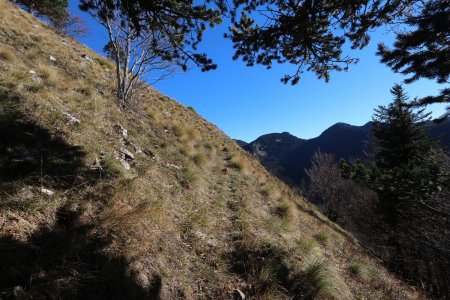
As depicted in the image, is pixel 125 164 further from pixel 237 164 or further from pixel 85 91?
pixel 237 164

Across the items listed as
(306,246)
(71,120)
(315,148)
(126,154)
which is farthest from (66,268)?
(315,148)

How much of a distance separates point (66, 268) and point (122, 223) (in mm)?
990

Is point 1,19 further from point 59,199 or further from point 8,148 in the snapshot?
point 59,199

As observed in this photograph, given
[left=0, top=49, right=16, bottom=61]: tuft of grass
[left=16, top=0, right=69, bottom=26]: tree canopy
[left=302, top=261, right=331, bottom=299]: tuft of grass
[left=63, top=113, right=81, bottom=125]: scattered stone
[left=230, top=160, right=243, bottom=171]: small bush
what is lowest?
[left=302, top=261, right=331, bottom=299]: tuft of grass

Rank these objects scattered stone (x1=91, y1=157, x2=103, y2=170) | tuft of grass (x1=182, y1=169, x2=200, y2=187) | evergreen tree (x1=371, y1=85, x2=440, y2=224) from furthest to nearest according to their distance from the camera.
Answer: evergreen tree (x1=371, y1=85, x2=440, y2=224) < tuft of grass (x1=182, y1=169, x2=200, y2=187) < scattered stone (x1=91, y1=157, x2=103, y2=170)

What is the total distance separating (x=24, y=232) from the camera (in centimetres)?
308

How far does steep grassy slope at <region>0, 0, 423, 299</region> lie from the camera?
3.11 metres

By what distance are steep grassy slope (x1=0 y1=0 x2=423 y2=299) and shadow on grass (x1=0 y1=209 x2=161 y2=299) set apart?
0.01m

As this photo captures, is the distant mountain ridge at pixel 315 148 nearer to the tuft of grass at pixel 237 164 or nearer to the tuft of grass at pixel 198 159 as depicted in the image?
the tuft of grass at pixel 237 164

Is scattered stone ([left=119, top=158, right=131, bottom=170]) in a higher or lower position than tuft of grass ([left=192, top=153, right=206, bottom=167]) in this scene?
lower

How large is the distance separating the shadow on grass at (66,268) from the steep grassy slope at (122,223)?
11 mm

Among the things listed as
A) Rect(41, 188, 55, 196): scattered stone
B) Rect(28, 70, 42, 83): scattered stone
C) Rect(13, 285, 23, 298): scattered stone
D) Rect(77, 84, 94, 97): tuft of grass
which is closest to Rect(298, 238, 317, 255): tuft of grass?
Rect(41, 188, 55, 196): scattered stone

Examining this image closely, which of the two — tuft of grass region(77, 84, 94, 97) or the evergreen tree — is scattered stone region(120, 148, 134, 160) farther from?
the evergreen tree

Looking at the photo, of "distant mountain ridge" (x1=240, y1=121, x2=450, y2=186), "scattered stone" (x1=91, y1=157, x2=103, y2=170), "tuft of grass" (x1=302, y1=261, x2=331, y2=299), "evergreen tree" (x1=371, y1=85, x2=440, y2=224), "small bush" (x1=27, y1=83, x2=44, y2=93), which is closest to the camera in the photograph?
"tuft of grass" (x1=302, y1=261, x2=331, y2=299)
